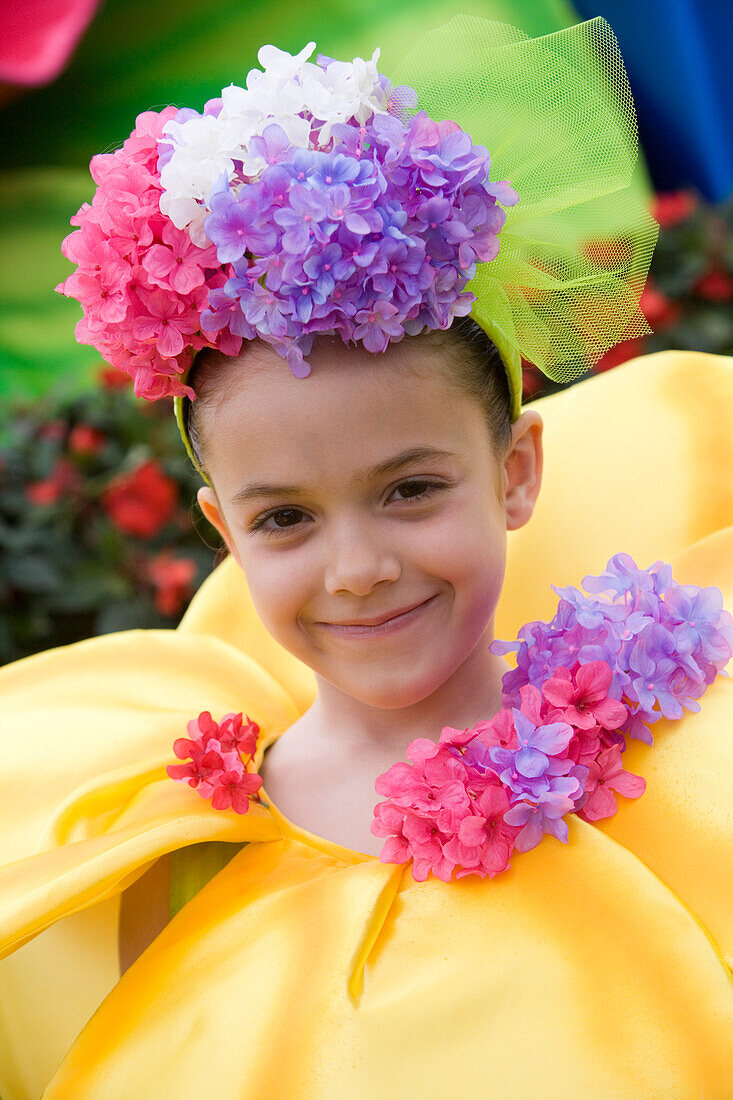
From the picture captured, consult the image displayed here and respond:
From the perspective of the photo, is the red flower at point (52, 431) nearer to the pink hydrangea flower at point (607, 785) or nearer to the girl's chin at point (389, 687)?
the girl's chin at point (389, 687)

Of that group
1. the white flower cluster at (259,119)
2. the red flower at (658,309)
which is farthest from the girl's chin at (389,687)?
the red flower at (658,309)

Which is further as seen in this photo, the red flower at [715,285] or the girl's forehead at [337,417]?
the red flower at [715,285]

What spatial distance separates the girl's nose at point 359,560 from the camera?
1331 millimetres

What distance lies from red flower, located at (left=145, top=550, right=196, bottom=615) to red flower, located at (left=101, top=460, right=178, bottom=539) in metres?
0.10

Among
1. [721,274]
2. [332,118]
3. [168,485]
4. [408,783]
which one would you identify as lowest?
[721,274]

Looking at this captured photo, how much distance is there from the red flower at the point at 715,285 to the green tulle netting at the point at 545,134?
2133 mm

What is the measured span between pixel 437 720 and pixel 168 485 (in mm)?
1539

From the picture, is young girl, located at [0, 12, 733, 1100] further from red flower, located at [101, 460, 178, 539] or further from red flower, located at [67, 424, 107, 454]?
red flower, located at [67, 424, 107, 454]

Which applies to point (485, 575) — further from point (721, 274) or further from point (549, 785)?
point (721, 274)

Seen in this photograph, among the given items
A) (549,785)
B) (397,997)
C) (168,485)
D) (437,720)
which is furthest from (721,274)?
(397,997)

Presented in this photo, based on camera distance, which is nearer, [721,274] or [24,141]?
[721,274]

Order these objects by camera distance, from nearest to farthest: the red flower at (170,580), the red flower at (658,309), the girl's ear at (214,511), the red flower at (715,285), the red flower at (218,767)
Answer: the red flower at (218,767) → the girl's ear at (214,511) → the red flower at (170,580) → the red flower at (658,309) → the red flower at (715,285)

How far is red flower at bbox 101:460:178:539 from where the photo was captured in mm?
2898

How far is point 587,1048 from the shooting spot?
1123 millimetres
